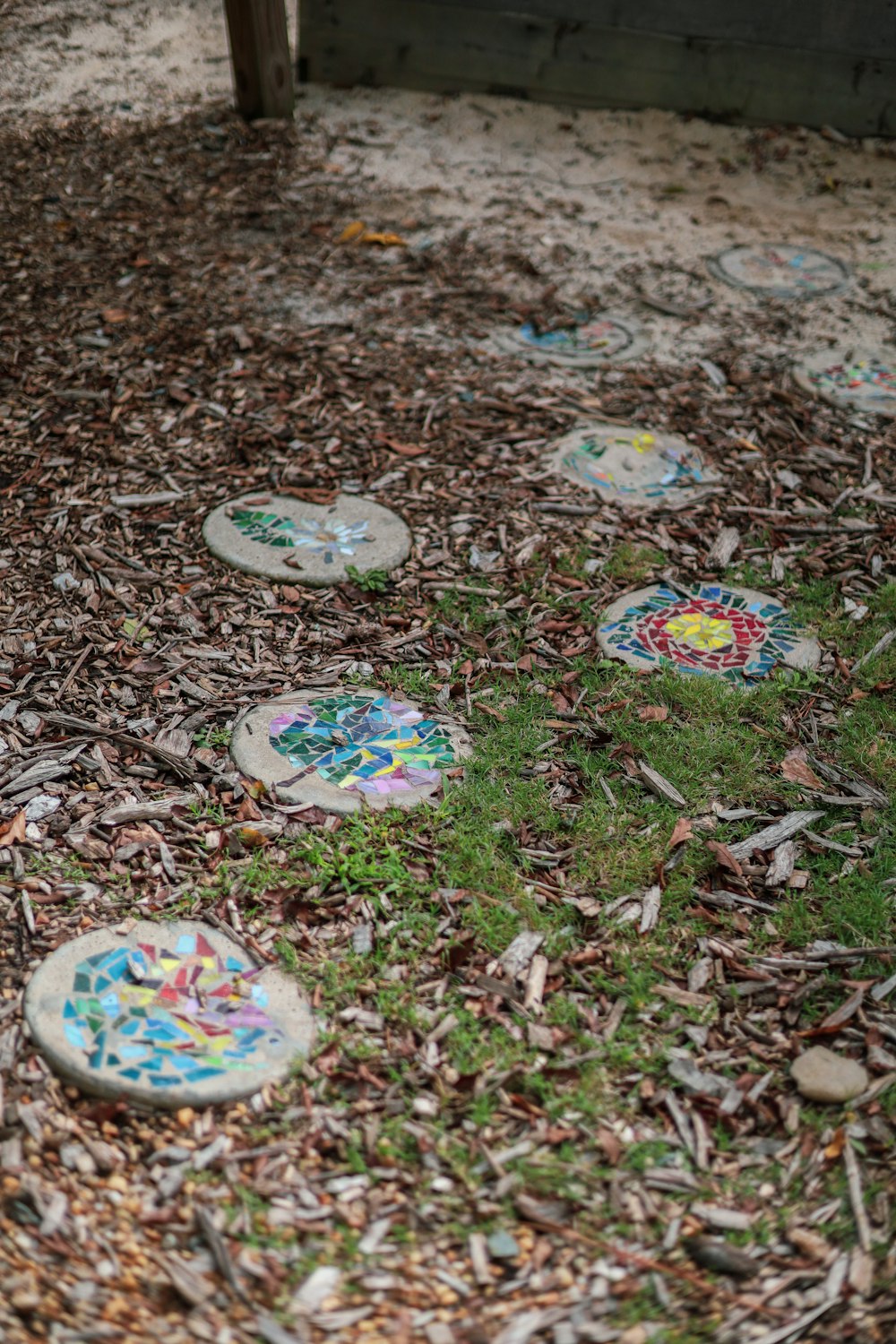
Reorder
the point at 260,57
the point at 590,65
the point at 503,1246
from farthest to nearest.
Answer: the point at 590,65
the point at 260,57
the point at 503,1246

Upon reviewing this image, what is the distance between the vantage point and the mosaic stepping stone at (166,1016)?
2.25 metres

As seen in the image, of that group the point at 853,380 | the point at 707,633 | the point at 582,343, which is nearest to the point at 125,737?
the point at 707,633

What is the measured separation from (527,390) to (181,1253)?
372 cm

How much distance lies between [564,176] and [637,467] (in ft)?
10.1

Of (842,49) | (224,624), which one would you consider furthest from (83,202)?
(842,49)

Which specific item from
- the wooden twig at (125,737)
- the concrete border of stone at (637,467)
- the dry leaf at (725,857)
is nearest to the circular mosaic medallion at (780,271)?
the concrete border of stone at (637,467)

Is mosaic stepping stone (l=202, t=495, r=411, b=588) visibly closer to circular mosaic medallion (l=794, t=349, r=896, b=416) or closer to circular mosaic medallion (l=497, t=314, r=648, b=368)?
circular mosaic medallion (l=497, t=314, r=648, b=368)

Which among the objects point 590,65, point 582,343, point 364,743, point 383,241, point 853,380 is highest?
point 590,65

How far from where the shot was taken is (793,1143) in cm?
224

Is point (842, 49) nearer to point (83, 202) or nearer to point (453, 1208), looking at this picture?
point (83, 202)

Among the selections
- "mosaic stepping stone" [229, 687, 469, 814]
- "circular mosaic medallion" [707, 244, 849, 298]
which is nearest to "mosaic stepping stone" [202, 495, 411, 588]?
"mosaic stepping stone" [229, 687, 469, 814]

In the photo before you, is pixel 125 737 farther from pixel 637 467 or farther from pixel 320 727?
pixel 637 467

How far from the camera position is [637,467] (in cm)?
445

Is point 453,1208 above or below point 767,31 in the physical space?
below
